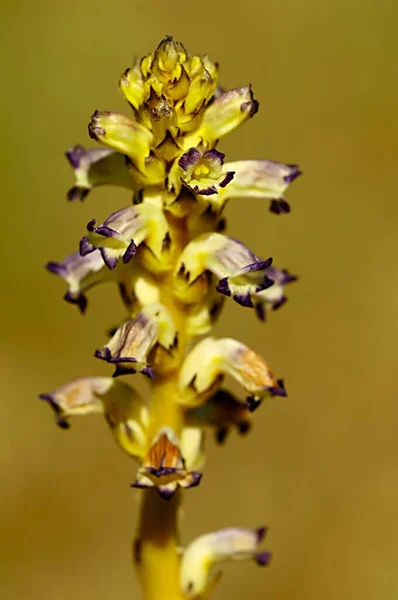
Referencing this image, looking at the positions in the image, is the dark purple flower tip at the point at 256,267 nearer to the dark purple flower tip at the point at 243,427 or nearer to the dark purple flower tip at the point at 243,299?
the dark purple flower tip at the point at 243,299

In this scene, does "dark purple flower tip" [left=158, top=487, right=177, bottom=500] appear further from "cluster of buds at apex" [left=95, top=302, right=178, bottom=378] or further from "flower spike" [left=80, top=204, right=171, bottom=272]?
"flower spike" [left=80, top=204, right=171, bottom=272]

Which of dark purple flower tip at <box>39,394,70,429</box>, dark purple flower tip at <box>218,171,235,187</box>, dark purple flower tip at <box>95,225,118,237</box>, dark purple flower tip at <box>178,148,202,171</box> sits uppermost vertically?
dark purple flower tip at <box>178,148,202,171</box>

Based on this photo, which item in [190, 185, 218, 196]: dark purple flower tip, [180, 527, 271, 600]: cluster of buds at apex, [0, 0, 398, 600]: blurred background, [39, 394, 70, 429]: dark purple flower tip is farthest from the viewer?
[0, 0, 398, 600]: blurred background

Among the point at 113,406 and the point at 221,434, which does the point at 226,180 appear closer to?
the point at 113,406

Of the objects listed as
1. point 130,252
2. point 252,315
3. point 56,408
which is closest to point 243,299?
point 130,252

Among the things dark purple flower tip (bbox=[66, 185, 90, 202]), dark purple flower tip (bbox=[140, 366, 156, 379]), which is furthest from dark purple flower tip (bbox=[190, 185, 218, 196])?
dark purple flower tip (bbox=[66, 185, 90, 202])

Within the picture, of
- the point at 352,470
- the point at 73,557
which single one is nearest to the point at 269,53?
the point at 352,470

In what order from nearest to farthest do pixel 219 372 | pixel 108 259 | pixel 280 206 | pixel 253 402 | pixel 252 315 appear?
pixel 108 259 < pixel 253 402 < pixel 219 372 < pixel 280 206 < pixel 252 315

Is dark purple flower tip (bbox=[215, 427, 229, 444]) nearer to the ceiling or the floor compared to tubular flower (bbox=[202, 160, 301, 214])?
nearer to the floor
